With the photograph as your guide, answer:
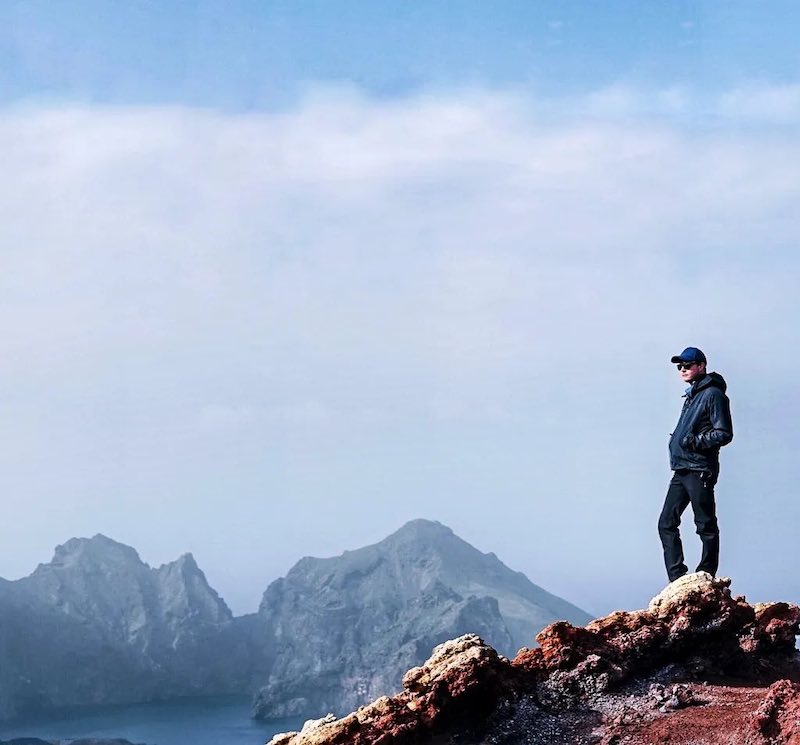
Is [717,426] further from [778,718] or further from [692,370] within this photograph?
[778,718]

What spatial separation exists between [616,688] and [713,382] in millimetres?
4868

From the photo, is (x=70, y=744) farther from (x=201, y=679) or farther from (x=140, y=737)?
(x=201, y=679)

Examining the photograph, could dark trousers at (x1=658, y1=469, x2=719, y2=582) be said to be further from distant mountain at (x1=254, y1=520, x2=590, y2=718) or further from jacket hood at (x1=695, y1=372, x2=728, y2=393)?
distant mountain at (x1=254, y1=520, x2=590, y2=718)

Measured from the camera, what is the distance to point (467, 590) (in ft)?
498

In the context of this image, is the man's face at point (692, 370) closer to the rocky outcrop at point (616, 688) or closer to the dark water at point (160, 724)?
the rocky outcrop at point (616, 688)

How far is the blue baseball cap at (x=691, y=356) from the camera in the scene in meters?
15.0

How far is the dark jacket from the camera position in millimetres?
14578

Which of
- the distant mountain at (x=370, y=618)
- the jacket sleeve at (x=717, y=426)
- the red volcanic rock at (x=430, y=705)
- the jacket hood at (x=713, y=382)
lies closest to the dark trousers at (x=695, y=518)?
the jacket sleeve at (x=717, y=426)

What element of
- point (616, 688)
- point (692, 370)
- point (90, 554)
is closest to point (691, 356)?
point (692, 370)

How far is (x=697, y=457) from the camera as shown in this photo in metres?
14.8

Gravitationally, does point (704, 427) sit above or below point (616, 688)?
above

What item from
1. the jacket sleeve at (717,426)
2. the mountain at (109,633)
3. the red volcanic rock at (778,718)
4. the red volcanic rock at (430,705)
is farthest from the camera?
the mountain at (109,633)

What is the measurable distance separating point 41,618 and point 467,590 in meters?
54.3

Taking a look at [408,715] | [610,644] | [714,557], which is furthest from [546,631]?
[714,557]
